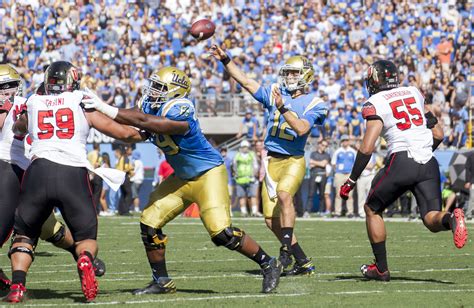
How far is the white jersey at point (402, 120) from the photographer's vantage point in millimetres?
8711

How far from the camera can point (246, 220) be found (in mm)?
18625

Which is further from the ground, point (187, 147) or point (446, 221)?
point (187, 147)

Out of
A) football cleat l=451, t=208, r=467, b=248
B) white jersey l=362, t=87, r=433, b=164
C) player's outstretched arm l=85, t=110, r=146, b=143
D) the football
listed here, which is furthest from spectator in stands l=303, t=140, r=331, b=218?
player's outstretched arm l=85, t=110, r=146, b=143

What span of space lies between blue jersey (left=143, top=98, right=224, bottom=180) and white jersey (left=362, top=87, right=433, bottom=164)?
142 cm

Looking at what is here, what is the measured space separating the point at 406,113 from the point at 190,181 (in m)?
1.88

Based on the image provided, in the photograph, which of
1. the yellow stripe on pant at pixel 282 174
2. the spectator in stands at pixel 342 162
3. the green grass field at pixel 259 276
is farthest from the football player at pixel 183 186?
the spectator in stands at pixel 342 162

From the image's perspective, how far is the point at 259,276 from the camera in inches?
359

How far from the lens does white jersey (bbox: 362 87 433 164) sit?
28.6 ft

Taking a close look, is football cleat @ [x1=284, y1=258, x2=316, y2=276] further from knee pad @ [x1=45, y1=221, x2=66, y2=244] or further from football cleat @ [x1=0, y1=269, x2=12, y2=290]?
football cleat @ [x1=0, y1=269, x2=12, y2=290]

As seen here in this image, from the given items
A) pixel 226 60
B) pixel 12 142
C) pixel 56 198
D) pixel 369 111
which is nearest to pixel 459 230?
pixel 369 111

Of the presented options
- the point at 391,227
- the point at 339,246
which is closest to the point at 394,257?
the point at 339,246

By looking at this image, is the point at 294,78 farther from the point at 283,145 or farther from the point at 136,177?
the point at 136,177

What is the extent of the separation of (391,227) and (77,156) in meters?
9.38

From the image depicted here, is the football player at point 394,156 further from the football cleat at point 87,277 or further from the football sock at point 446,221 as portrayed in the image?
the football cleat at point 87,277
